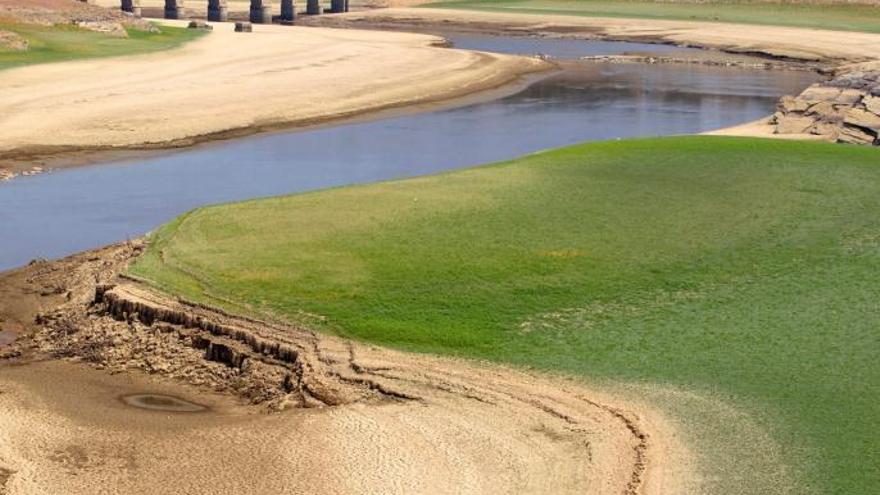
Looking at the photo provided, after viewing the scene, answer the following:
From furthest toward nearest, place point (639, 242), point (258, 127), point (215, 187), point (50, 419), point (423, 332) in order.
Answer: point (258, 127)
point (215, 187)
point (639, 242)
point (423, 332)
point (50, 419)

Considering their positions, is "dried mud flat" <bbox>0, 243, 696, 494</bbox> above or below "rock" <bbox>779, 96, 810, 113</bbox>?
below

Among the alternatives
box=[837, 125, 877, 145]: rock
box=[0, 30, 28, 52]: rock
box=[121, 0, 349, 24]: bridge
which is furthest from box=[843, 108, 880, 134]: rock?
box=[121, 0, 349, 24]: bridge

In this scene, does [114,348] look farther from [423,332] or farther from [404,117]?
[404,117]

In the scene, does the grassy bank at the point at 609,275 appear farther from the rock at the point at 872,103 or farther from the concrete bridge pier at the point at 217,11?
the concrete bridge pier at the point at 217,11

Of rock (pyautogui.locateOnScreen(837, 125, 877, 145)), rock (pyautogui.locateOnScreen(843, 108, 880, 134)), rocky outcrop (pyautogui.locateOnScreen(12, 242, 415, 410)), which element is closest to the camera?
rocky outcrop (pyautogui.locateOnScreen(12, 242, 415, 410))

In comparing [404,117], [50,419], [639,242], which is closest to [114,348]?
[50,419]

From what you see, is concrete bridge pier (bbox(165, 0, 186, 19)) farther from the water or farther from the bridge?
the water

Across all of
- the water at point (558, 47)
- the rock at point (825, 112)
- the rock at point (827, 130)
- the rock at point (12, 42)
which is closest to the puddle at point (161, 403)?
the rock at point (827, 130)
